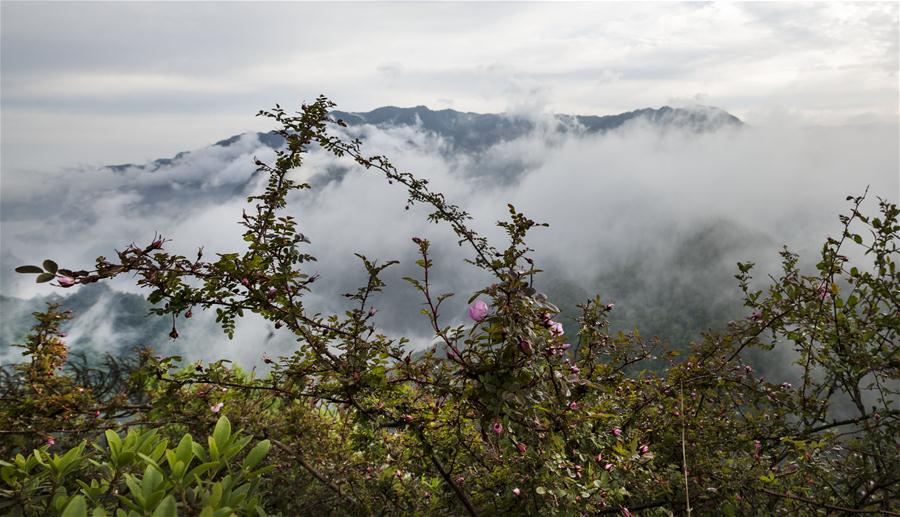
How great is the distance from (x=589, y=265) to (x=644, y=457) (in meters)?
127

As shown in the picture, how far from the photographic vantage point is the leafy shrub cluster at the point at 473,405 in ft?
6.44

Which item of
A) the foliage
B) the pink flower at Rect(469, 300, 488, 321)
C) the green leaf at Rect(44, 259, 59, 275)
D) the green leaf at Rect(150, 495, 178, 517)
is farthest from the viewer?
the pink flower at Rect(469, 300, 488, 321)

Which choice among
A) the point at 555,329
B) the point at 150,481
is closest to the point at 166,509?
the point at 150,481

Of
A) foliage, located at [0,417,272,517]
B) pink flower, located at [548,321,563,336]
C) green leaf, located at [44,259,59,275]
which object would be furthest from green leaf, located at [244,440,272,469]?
pink flower, located at [548,321,563,336]

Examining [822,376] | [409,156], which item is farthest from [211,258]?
[409,156]

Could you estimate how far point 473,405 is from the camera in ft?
7.43

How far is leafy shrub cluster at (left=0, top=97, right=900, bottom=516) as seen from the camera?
6.44ft

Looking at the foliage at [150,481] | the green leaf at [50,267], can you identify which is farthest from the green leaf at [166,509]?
the green leaf at [50,267]

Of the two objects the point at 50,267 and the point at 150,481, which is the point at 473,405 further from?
the point at 50,267

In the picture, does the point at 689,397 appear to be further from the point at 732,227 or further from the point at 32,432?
the point at 732,227

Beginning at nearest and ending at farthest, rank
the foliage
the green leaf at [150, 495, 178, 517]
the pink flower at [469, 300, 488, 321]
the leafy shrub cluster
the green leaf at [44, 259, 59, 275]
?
the green leaf at [150, 495, 178, 517]
the foliage
the green leaf at [44, 259, 59, 275]
the leafy shrub cluster
the pink flower at [469, 300, 488, 321]

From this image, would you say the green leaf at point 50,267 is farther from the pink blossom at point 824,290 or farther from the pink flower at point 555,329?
the pink blossom at point 824,290

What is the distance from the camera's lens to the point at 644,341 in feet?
12.5

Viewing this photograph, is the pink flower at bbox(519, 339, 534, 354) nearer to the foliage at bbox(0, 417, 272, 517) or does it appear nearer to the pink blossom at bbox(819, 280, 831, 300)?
the foliage at bbox(0, 417, 272, 517)
